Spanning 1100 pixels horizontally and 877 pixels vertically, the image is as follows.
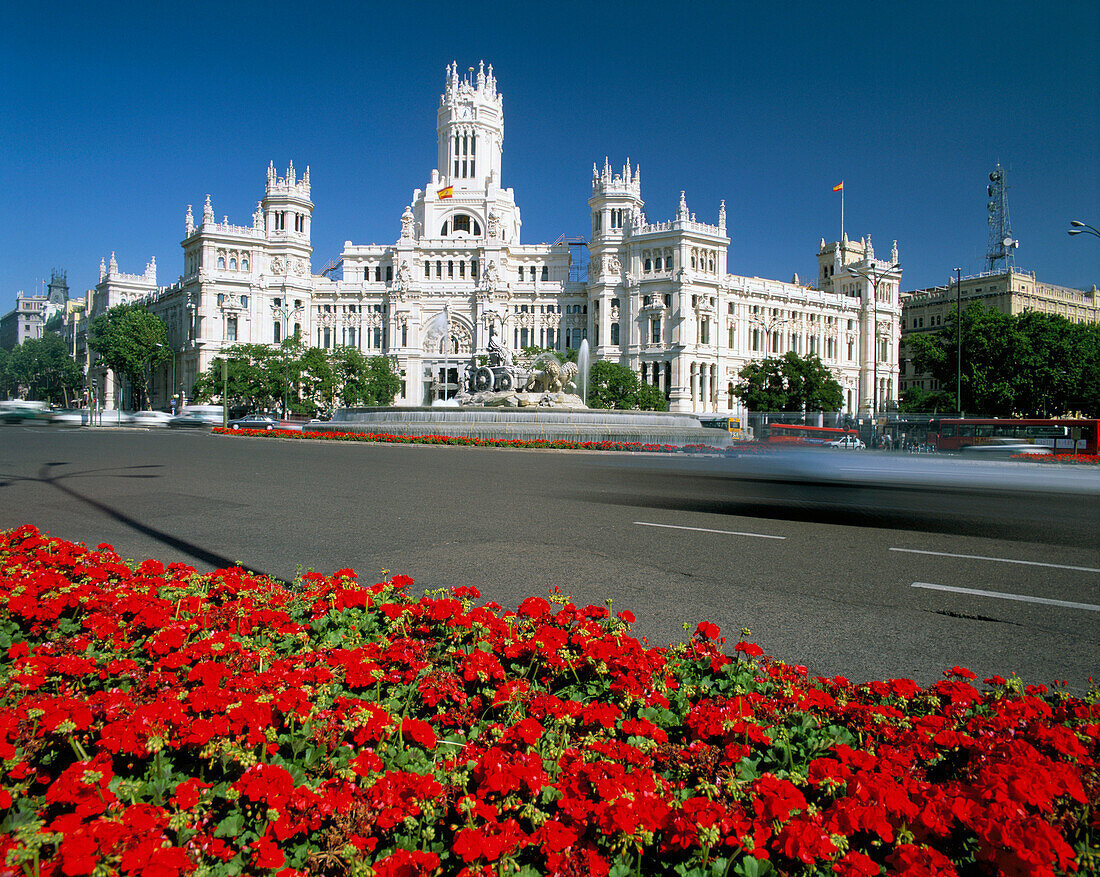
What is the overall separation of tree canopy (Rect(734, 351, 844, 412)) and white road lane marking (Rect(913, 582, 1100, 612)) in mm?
60014

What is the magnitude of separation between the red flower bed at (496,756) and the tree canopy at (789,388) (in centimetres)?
6319

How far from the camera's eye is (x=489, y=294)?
86812 mm

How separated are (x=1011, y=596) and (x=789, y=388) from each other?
62.5 metres

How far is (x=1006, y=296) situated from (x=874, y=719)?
128 m

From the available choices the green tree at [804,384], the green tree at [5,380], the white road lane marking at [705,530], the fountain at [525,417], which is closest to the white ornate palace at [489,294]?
the green tree at [804,384]

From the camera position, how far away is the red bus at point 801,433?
131 ft

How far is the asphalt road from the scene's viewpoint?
4.84 meters

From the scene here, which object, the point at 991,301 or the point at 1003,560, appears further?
the point at 991,301

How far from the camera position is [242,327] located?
88188 millimetres

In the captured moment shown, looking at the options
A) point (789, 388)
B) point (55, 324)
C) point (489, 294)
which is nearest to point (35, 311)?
point (55, 324)

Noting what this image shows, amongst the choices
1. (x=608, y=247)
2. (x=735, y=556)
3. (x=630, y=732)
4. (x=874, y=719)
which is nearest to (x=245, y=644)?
(x=630, y=732)

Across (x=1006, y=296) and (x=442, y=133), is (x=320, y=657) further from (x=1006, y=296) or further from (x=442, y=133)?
(x=1006, y=296)

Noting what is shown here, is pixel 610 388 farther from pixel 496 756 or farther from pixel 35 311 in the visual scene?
pixel 35 311

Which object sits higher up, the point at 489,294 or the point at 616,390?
the point at 489,294
